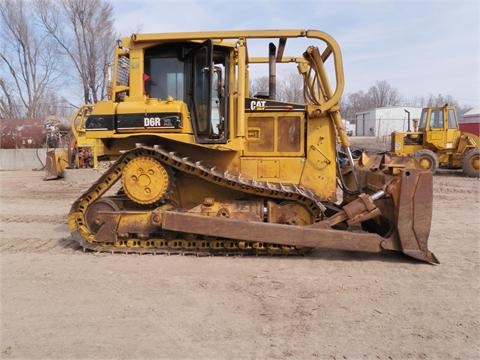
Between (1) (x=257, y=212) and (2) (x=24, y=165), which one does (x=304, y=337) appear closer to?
(1) (x=257, y=212)

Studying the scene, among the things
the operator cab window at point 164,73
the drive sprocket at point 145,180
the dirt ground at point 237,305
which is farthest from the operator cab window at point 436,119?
the drive sprocket at point 145,180

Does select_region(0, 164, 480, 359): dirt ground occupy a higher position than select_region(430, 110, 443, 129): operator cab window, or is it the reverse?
select_region(430, 110, 443, 129): operator cab window

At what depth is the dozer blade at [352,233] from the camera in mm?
5359

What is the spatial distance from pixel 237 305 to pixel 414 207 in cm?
265

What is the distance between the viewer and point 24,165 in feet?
69.3

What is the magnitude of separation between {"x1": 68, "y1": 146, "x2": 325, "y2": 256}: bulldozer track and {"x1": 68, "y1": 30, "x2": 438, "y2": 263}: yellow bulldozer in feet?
0.05

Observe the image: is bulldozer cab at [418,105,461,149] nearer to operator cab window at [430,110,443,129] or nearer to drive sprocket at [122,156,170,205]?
operator cab window at [430,110,443,129]

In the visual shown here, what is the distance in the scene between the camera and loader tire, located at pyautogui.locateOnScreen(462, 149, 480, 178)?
16367mm

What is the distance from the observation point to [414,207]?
5.36 metres

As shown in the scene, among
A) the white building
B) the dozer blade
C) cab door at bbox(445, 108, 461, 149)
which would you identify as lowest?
the dozer blade

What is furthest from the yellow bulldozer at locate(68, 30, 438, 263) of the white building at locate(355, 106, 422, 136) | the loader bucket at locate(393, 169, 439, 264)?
the white building at locate(355, 106, 422, 136)

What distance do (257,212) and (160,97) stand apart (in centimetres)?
213

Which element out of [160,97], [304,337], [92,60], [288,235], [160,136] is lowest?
[304,337]

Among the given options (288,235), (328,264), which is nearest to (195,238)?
(288,235)
